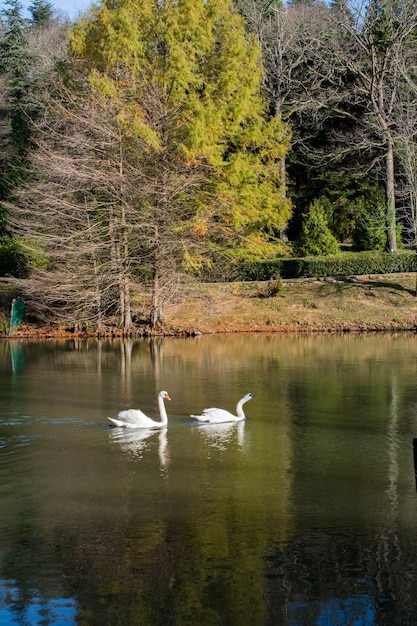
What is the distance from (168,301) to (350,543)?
79.4 feet

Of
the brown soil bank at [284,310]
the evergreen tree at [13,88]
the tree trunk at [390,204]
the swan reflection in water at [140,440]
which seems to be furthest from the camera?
the evergreen tree at [13,88]

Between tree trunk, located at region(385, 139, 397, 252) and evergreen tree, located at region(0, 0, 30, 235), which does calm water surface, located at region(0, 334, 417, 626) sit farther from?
evergreen tree, located at region(0, 0, 30, 235)

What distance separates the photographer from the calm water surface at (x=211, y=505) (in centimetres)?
867

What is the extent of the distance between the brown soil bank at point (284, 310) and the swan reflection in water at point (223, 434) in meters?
16.6

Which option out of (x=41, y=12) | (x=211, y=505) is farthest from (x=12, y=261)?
(x=41, y=12)

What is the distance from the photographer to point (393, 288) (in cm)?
3741

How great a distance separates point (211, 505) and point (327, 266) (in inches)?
1137

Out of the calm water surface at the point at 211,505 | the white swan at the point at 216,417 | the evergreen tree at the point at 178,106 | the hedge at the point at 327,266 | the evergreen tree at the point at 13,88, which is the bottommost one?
the calm water surface at the point at 211,505

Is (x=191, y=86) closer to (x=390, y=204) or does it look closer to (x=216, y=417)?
(x=390, y=204)

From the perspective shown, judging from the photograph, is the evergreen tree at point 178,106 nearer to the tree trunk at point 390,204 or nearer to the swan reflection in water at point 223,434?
the tree trunk at point 390,204

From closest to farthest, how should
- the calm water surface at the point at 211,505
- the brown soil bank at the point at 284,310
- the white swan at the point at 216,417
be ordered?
1. the calm water surface at the point at 211,505
2. the white swan at the point at 216,417
3. the brown soil bank at the point at 284,310

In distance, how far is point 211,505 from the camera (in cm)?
1162

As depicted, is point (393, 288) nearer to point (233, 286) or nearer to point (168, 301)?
point (233, 286)

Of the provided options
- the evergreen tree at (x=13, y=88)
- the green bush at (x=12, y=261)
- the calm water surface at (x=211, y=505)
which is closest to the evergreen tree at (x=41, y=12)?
the evergreen tree at (x=13, y=88)
